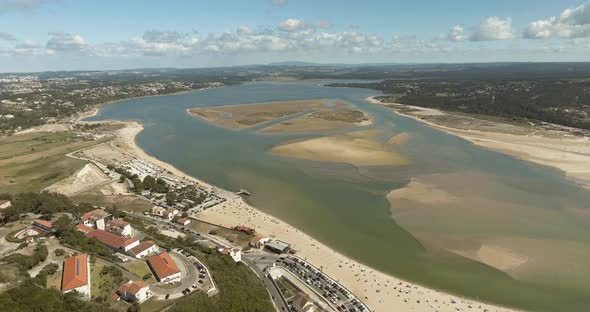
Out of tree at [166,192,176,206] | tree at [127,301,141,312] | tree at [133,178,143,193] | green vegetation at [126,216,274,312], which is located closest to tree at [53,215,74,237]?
green vegetation at [126,216,274,312]

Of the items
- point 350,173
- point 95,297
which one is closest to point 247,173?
point 350,173

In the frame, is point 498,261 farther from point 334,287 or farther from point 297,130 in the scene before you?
point 297,130

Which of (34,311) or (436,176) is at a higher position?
(34,311)

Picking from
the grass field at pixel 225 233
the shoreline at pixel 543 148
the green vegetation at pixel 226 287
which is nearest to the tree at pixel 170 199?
the grass field at pixel 225 233

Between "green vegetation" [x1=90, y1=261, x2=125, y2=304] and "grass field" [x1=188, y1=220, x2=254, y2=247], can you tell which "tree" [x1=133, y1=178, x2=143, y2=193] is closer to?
"grass field" [x1=188, y1=220, x2=254, y2=247]

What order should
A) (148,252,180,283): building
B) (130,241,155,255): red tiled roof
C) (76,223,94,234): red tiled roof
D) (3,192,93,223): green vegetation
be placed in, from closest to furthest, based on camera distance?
(148,252,180,283): building < (130,241,155,255): red tiled roof < (76,223,94,234): red tiled roof < (3,192,93,223): green vegetation
